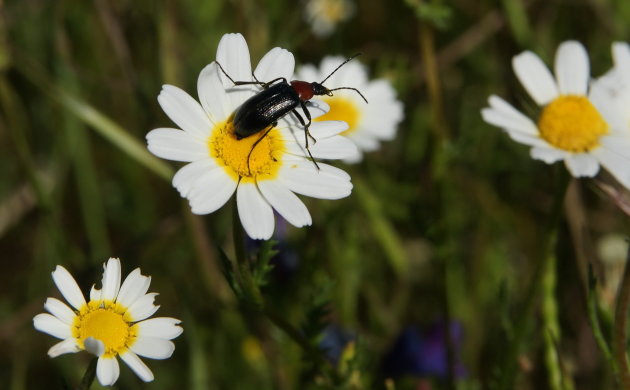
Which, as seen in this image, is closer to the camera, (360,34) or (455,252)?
(455,252)

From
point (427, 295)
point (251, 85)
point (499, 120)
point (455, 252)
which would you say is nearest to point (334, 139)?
point (251, 85)

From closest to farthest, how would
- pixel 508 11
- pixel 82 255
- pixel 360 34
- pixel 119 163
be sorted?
pixel 508 11 → pixel 82 255 → pixel 119 163 → pixel 360 34

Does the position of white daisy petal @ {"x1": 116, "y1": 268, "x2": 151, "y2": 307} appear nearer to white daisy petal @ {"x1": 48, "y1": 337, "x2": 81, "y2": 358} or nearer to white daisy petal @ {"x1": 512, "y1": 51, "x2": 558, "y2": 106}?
white daisy petal @ {"x1": 48, "y1": 337, "x2": 81, "y2": 358}

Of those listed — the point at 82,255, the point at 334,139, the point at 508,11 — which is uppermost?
the point at 508,11

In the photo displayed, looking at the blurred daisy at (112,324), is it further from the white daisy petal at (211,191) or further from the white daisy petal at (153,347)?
the white daisy petal at (211,191)

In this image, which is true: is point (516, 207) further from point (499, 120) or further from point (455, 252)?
point (499, 120)

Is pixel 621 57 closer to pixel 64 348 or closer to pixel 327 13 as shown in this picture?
pixel 64 348

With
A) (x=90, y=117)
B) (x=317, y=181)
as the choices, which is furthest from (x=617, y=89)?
(x=90, y=117)
